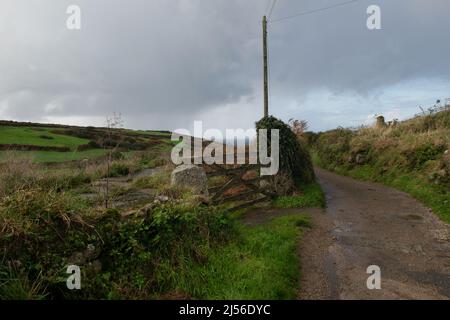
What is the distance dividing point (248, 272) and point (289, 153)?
7669 mm

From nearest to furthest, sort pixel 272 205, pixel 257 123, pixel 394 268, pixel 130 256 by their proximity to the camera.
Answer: pixel 130 256 → pixel 394 268 → pixel 272 205 → pixel 257 123

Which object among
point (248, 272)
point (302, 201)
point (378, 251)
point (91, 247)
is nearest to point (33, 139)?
point (302, 201)

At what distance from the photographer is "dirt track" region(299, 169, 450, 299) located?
452cm

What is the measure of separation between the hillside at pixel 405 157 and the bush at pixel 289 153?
407cm

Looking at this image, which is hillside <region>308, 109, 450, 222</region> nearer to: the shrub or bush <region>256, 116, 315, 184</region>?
bush <region>256, 116, 315, 184</region>

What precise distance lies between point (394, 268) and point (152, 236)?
4.40m

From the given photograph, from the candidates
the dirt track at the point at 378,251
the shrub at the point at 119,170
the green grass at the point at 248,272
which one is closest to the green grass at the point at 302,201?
the dirt track at the point at 378,251

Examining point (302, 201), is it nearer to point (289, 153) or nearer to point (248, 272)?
point (289, 153)

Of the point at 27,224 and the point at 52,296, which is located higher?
the point at 27,224

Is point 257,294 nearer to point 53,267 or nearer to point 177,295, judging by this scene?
point 177,295

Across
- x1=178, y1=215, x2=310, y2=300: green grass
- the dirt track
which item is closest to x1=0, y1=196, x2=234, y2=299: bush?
x1=178, y1=215, x2=310, y2=300: green grass

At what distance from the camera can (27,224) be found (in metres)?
3.86
